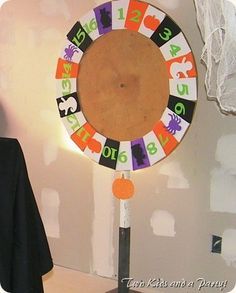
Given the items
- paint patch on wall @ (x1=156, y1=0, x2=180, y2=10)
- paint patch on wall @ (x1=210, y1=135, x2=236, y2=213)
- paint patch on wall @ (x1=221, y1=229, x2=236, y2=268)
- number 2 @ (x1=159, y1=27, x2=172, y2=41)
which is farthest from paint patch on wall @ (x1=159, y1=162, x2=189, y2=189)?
paint patch on wall @ (x1=156, y1=0, x2=180, y2=10)

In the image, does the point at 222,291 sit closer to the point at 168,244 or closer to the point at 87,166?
the point at 168,244

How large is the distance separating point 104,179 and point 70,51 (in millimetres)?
540

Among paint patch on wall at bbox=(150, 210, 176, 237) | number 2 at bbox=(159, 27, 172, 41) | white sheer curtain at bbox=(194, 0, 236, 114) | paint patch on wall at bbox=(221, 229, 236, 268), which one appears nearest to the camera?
white sheer curtain at bbox=(194, 0, 236, 114)

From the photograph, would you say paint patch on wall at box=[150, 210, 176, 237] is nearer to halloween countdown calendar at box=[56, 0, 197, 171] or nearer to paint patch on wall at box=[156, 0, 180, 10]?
halloween countdown calendar at box=[56, 0, 197, 171]

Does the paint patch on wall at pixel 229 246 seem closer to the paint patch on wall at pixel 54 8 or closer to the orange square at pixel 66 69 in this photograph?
the orange square at pixel 66 69

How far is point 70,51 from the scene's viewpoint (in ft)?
5.50

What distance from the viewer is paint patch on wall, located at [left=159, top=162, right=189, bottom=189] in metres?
1.66

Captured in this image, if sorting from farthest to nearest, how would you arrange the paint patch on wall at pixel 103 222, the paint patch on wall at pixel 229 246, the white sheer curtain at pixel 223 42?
1. the paint patch on wall at pixel 103 222
2. the paint patch on wall at pixel 229 246
3. the white sheer curtain at pixel 223 42

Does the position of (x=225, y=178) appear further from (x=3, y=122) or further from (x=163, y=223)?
(x=3, y=122)

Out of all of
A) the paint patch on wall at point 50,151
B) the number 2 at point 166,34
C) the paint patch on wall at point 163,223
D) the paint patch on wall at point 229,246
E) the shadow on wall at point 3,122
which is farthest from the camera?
the shadow on wall at point 3,122

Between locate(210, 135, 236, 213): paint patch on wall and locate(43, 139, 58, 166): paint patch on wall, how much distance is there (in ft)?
2.39

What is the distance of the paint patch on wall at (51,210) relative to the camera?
200 centimetres

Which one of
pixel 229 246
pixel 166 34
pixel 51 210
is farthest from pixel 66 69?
pixel 229 246

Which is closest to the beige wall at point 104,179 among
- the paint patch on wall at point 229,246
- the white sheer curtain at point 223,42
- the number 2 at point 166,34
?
the paint patch on wall at point 229,246
